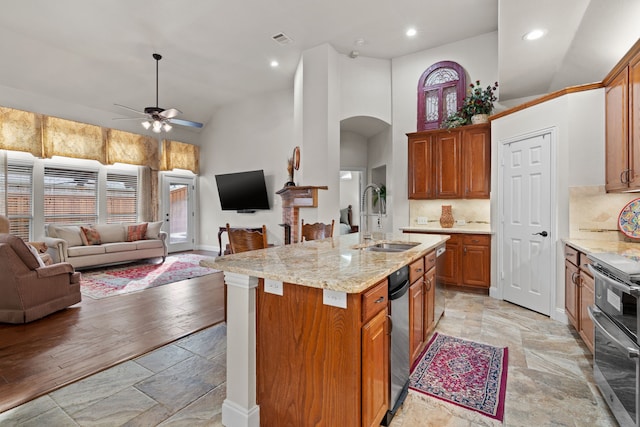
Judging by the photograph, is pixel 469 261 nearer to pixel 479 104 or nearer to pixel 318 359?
pixel 479 104

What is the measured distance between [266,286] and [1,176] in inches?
271

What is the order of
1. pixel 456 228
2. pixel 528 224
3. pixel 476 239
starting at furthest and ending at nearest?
pixel 456 228 < pixel 476 239 < pixel 528 224

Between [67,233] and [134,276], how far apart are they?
174cm

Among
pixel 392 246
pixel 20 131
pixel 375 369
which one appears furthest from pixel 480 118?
pixel 20 131

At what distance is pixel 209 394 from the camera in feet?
6.42

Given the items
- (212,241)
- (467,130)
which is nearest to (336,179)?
(467,130)

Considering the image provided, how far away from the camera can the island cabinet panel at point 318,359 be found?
1322 mm

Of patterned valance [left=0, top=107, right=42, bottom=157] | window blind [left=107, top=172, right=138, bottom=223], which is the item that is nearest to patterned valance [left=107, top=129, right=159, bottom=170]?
window blind [left=107, top=172, right=138, bottom=223]

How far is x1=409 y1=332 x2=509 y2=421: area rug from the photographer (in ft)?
6.19

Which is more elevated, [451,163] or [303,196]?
[451,163]

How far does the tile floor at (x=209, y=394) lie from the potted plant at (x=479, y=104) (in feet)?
9.89

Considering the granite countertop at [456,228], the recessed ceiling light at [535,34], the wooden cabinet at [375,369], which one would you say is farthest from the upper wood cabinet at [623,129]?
the wooden cabinet at [375,369]

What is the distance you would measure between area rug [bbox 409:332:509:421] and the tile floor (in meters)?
0.07

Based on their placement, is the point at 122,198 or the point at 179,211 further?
the point at 179,211
